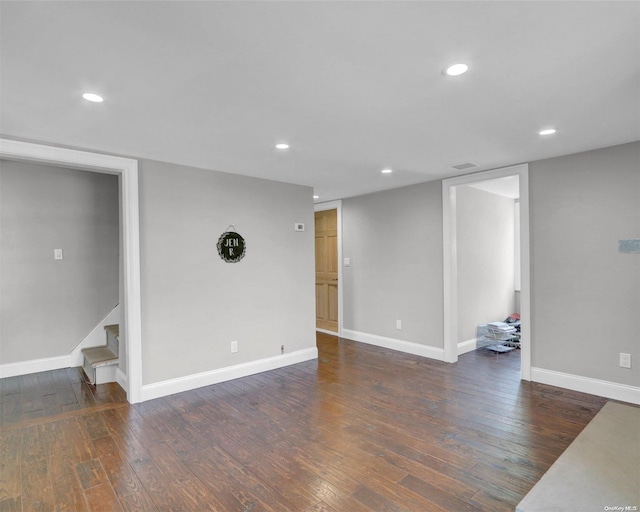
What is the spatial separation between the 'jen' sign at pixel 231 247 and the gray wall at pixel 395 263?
2.19 metres

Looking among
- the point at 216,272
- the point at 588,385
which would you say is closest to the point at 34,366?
the point at 216,272

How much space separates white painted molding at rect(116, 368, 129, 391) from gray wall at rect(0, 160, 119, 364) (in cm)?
107

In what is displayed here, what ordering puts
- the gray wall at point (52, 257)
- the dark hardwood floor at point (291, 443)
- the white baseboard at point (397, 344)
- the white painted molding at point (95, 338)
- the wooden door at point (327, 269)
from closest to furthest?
the dark hardwood floor at point (291, 443), the gray wall at point (52, 257), the white painted molding at point (95, 338), the white baseboard at point (397, 344), the wooden door at point (327, 269)

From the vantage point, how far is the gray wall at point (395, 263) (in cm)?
478

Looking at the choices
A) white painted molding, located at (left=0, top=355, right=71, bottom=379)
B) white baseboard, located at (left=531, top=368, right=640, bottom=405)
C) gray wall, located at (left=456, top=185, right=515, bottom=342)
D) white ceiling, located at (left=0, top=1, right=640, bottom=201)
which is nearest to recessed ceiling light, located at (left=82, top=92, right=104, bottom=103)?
white ceiling, located at (left=0, top=1, right=640, bottom=201)

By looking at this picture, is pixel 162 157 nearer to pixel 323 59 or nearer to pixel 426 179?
pixel 323 59

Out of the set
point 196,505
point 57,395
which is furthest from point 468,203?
point 57,395

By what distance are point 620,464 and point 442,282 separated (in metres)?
3.47

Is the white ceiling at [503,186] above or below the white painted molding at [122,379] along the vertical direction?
above

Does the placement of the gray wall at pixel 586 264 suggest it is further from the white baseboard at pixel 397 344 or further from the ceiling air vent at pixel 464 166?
the white baseboard at pixel 397 344

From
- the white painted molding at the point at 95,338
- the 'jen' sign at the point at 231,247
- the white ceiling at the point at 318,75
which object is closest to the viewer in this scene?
the white ceiling at the point at 318,75

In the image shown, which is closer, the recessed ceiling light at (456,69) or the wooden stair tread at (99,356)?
the recessed ceiling light at (456,69)

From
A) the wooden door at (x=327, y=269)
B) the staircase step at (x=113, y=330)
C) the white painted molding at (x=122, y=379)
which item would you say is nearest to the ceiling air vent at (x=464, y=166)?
the wooden door at (x=327, y=269)

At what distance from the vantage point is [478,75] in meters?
1.95
